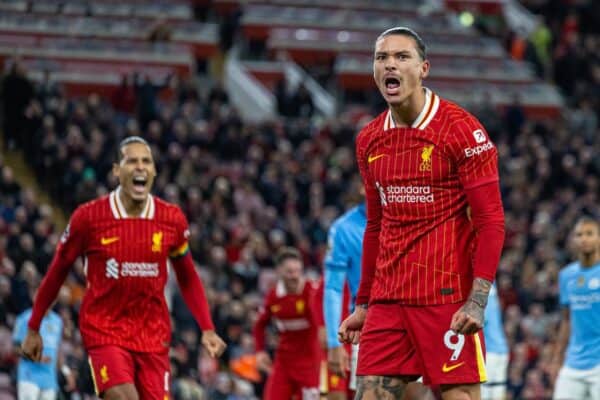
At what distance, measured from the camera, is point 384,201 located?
6531 mm

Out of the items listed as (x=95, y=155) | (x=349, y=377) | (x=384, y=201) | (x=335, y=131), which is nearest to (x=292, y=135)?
(x=335, y=131)

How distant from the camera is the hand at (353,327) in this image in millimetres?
6711

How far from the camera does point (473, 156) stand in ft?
20.5

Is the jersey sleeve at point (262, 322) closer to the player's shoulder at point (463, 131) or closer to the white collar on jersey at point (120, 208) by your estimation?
the white collar on jersey at point (120, 208)

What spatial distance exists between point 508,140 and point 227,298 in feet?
34.4

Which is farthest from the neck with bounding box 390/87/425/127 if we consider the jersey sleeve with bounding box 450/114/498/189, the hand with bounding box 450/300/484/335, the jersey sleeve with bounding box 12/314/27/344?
the jersey sleeve with bounding box 12/314/27/344

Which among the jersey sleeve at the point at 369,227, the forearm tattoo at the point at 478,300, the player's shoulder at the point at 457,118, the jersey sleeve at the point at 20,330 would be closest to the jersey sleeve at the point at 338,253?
the jersey sleeve at the point at 369,227

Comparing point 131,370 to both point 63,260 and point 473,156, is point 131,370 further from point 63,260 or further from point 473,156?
point 473,156

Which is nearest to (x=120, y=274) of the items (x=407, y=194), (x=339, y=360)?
(x=339, y=360)

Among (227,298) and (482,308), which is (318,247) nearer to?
(227,298)

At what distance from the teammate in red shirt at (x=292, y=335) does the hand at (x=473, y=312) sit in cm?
606

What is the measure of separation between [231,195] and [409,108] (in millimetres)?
14137

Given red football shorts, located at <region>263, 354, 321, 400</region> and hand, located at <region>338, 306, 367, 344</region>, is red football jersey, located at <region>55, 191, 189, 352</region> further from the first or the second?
red football shorts, located at <region>263, 354, 321, 400</region>

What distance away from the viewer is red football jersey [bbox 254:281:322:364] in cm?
1242
